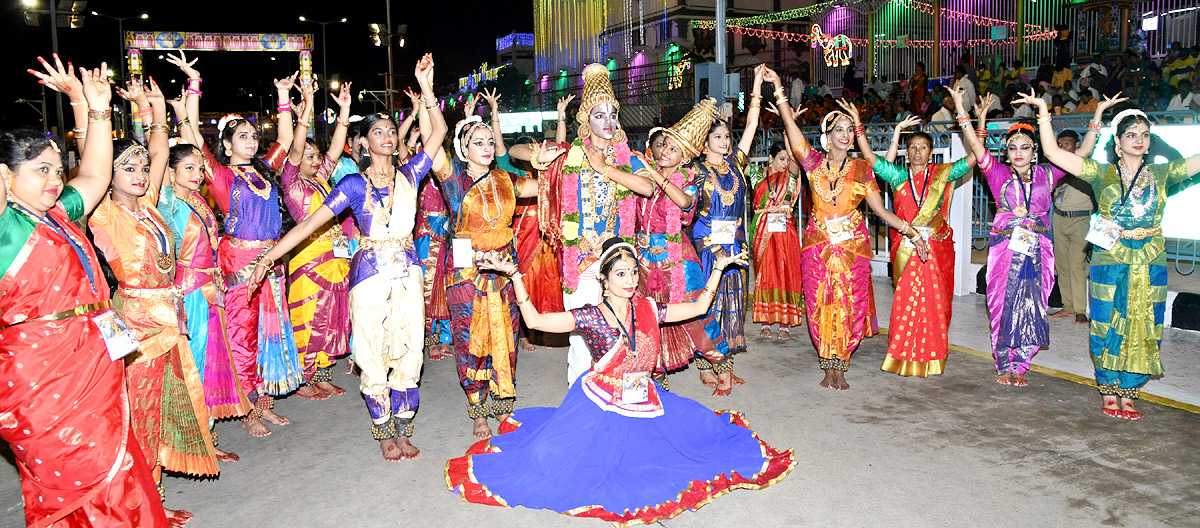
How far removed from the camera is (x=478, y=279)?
500 cm

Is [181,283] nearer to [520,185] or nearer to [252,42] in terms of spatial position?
[520,185]

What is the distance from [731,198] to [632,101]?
43.0 ft

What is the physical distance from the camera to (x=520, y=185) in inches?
213

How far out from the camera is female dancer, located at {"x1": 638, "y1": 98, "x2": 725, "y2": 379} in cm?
557

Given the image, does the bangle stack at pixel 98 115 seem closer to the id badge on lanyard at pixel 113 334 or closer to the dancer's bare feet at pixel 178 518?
the id badge on lanyard at pixel 113 334

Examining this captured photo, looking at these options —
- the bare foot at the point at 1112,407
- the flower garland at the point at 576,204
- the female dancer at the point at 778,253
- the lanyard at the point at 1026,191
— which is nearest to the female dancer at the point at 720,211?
the flower garland at the point at 576,204

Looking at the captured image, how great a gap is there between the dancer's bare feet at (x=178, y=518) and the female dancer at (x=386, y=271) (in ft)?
3.45

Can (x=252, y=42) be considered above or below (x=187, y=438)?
above

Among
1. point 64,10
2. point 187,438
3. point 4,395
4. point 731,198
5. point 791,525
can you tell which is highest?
point 64,10

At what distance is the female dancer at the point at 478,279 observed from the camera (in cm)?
500

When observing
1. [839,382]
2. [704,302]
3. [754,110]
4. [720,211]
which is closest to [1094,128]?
[754,110]

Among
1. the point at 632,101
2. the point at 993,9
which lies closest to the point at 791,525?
the point at 632,101

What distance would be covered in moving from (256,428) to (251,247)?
1.15m

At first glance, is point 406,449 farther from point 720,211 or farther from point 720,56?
point 720,56
